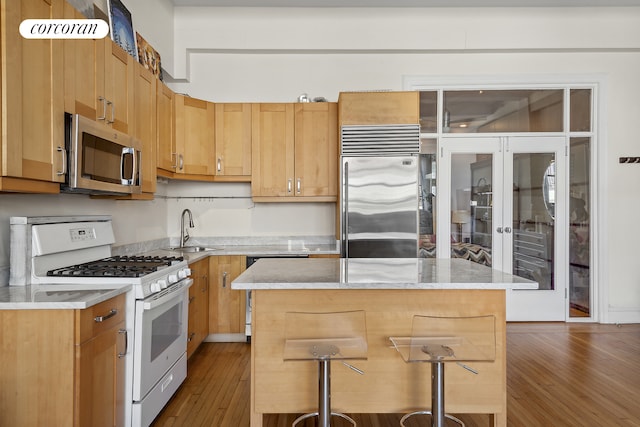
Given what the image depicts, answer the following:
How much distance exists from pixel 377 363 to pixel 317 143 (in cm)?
245

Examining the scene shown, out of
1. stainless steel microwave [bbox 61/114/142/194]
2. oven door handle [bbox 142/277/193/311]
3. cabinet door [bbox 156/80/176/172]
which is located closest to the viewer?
stainless steel microwave [bbox 61/114/142/194]

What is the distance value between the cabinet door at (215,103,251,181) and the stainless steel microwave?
4.11 feet

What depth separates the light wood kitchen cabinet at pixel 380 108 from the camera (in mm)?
3646

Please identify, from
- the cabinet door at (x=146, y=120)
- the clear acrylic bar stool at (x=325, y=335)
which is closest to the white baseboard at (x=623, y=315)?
the clear acrylic bar stool at (x=325, y=335)

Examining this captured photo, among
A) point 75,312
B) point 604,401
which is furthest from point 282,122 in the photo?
point 604,401

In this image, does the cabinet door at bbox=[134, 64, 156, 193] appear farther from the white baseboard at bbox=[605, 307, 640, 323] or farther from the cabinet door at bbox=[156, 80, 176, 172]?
the white baseboard at bbox=[605, 307, 640, 323]

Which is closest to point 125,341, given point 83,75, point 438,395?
point 83,75

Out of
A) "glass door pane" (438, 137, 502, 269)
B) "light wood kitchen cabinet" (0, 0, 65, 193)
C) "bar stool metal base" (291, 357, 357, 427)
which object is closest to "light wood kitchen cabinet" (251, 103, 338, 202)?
"glass door pane" (438, 137, 502, 269)

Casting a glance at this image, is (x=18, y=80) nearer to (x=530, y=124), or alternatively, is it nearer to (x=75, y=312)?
(x=75, y=312)

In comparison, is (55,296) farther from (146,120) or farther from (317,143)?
(317,143)

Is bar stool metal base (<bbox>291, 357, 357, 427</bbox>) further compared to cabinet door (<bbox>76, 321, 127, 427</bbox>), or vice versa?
bar stool metal base (<bbox>291, 357, 357, 427</bbox>)

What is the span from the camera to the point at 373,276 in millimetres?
1950

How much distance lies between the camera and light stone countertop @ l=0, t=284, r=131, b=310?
1.60 m

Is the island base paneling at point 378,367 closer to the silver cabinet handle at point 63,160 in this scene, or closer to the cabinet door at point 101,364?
the cabinet door at point 101,364
